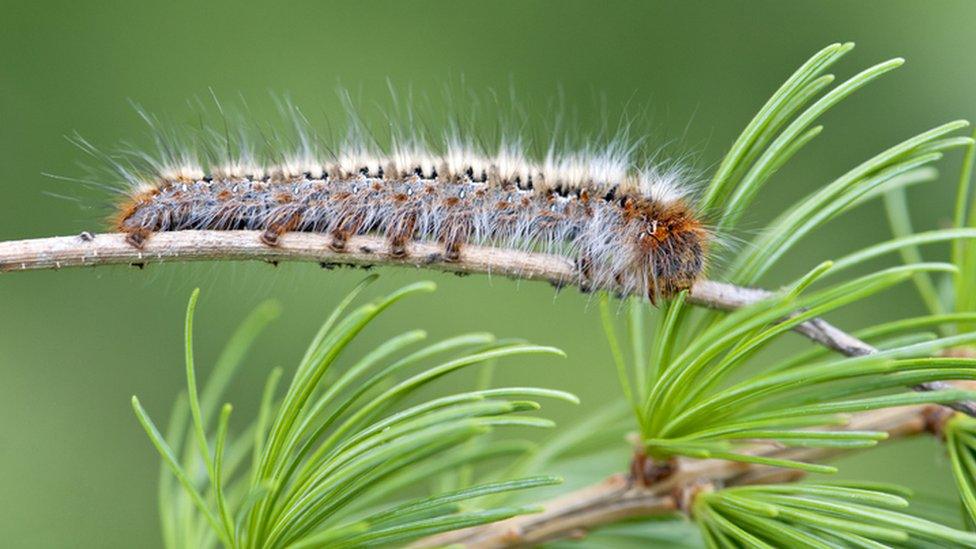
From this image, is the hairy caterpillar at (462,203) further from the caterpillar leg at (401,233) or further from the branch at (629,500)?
the branch at (629,500)

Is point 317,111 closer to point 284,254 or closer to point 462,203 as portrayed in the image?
point 462,203

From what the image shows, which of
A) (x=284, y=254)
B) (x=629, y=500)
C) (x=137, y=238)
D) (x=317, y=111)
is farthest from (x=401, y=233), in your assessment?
(x=317, y=111)

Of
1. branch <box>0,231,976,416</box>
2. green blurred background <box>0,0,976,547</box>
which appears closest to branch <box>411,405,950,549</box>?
branch <box>0,231,976,416</box>

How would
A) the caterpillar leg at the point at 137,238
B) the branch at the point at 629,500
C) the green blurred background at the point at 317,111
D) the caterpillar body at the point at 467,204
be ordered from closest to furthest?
the branch at the point at 629,500, the caterpillar leg at the point at 137,238, the caterpillar body at the point at 467,204, the green blurred background at the point at 317,111

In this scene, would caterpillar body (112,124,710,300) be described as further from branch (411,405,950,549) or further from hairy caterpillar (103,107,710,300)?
branch (411,405,950,549)

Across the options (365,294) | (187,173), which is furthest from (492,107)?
(187,173)

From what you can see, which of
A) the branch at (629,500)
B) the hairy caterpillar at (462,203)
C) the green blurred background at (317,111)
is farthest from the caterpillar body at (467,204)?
the green blurred background at (317,111)
